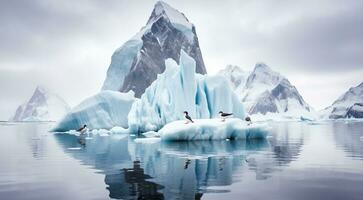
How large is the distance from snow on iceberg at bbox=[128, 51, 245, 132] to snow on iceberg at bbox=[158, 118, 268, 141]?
10.4 meters

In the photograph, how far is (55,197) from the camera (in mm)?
7922

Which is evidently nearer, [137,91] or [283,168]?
[283,168]

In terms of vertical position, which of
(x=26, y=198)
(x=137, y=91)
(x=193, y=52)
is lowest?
(x=26, y=198)

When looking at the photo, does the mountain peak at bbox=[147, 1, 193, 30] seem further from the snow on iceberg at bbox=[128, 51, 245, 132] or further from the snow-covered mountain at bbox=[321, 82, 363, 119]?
Answer: the snow on iceberg at bbox=[128, 51, 245, 132]

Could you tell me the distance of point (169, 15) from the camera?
500 ft

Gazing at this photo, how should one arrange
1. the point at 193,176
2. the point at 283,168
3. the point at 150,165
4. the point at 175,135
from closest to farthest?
the point at 193,176
the point at 283,168
the point at 150,165
the point at 175,135

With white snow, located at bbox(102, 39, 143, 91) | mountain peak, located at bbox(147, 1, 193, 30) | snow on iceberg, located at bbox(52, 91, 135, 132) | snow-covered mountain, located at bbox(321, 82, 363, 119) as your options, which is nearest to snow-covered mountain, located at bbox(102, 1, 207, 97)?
mountain peak, located at bbox(147, 1, 193, 30)

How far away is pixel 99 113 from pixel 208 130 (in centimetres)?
2607

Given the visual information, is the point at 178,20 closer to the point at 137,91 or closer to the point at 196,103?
the point at 137,91

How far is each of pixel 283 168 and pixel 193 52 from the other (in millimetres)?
144331

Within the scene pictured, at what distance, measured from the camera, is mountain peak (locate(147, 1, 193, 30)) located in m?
152

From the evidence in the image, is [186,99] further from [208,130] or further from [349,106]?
[349,106]

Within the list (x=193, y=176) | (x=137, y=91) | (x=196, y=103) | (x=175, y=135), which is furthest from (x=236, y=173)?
(x=137, y=91)

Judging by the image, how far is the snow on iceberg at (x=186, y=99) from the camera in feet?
126
